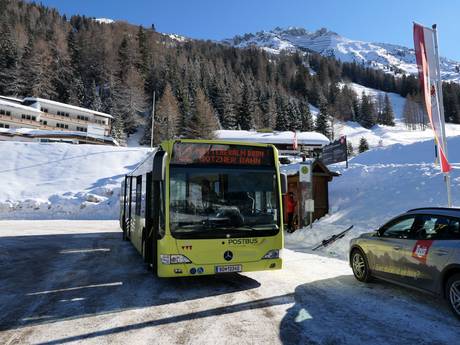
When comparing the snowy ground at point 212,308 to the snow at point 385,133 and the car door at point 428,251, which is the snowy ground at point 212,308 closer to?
the car door at point 428,251

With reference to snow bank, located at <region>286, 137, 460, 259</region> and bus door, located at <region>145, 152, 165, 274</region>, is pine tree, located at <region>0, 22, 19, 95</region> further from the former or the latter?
bus door, located at <region>145, 152, 165, 274</region>

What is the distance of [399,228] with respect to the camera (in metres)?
6.83

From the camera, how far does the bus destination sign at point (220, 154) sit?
7.29m

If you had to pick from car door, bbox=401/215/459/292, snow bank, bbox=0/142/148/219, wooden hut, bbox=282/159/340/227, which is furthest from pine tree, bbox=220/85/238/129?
car door, bbox=401/215/459/292

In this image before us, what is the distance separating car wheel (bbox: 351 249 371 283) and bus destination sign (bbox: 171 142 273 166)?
264 centimetres

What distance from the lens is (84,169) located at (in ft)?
121

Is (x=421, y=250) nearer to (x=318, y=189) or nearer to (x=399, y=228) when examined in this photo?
(x=399, y=228)

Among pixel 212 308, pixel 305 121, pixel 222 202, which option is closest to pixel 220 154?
pixel 222 202

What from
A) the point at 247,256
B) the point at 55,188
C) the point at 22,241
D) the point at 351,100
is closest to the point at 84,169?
the point at 55,188

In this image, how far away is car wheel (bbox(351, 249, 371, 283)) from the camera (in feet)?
24.4

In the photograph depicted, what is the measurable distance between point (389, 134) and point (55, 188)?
103m

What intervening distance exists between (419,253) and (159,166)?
463 centimetres

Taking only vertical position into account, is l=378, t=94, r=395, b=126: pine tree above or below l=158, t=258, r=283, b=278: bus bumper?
above

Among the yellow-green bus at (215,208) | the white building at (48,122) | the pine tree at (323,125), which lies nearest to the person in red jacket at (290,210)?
the yellow-green bus at (215,208)
